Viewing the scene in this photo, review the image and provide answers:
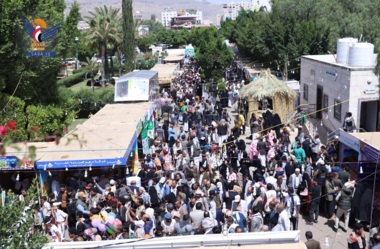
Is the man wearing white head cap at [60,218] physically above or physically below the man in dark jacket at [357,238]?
below

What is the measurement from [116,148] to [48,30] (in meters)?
7.93

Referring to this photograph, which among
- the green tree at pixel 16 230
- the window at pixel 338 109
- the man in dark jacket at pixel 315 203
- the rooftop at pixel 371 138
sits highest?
the green tree at pixel 16 230

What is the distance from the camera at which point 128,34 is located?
1451 inches

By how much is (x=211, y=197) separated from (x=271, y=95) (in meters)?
12.5

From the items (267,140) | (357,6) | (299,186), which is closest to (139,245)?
(299,186)

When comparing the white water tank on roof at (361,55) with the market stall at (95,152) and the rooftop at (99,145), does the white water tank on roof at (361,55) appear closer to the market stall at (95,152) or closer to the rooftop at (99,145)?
the rooftop at (99,145)

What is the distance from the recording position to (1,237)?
528 cm

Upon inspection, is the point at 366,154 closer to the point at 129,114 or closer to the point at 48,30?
the point at 129,114

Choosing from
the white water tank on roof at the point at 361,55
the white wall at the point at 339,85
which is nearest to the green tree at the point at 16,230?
the white wall at the point at 339,85

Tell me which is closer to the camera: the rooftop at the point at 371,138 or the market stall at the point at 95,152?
the rooftop at the point at 371,138

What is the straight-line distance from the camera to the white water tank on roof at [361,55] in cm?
1906

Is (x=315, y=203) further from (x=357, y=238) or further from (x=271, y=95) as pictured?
(x=271, y=95)

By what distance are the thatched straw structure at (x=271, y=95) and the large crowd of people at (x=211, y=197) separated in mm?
6906

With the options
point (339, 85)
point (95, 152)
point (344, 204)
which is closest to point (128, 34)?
point (339, 85)
